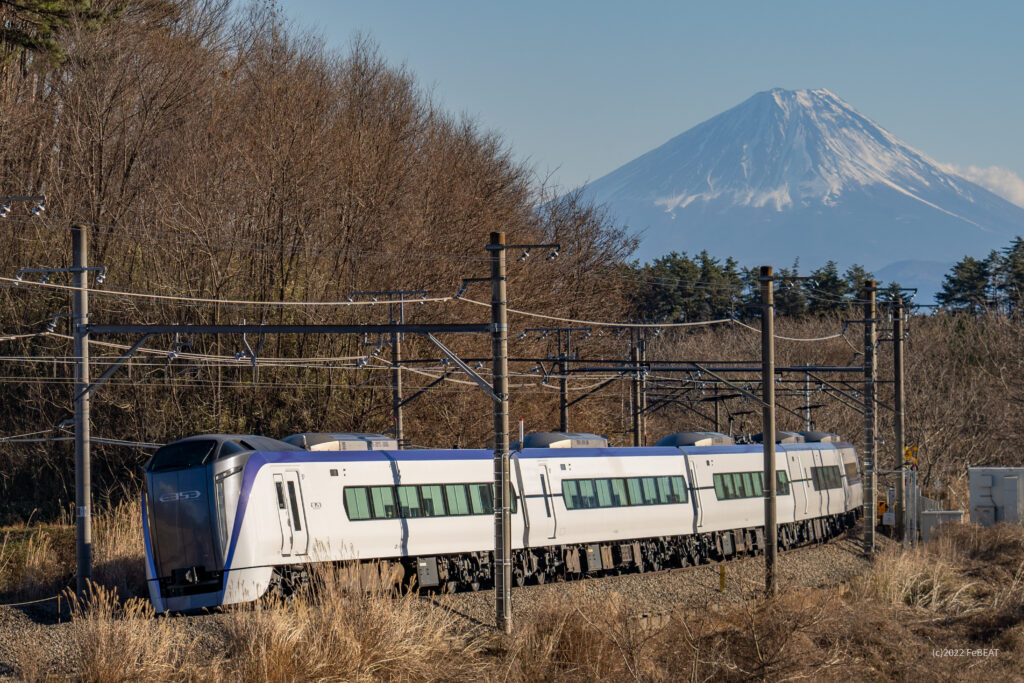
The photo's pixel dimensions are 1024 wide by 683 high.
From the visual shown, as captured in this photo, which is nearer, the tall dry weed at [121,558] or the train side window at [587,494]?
the tall dry weed at [121,558]

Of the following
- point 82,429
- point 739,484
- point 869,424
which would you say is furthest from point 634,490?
point 82,429

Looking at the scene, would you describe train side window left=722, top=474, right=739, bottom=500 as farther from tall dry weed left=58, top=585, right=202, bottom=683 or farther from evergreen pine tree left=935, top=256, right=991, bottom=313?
evergreen pine tree left=935, top=256, right=991, bottom=313

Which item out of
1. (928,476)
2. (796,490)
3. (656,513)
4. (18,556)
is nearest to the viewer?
(18,556)

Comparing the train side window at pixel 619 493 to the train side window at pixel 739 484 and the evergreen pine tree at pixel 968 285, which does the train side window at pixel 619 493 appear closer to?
the train side window at pixel 739 484

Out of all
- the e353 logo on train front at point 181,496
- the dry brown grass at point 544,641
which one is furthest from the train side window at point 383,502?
the e353 logo on train front at point 181,496

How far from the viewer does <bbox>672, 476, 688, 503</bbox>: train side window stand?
91.2 ft

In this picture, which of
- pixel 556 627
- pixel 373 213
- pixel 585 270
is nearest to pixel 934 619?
pixel 556 627

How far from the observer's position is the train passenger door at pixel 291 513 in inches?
757

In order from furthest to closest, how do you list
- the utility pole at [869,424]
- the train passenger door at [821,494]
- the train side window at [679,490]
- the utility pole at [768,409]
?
1. the train passenger door at [821,494]
2. the utility pole at [869,424]
3. the train side window at [679,490]
4. the utility pole at [768,409]

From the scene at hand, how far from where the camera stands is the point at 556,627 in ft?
56.2

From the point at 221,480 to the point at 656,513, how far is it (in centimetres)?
1149

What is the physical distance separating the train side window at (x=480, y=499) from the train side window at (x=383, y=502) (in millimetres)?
1927

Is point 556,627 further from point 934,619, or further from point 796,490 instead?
point 796,490

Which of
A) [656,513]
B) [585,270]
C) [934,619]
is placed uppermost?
[585,270]
